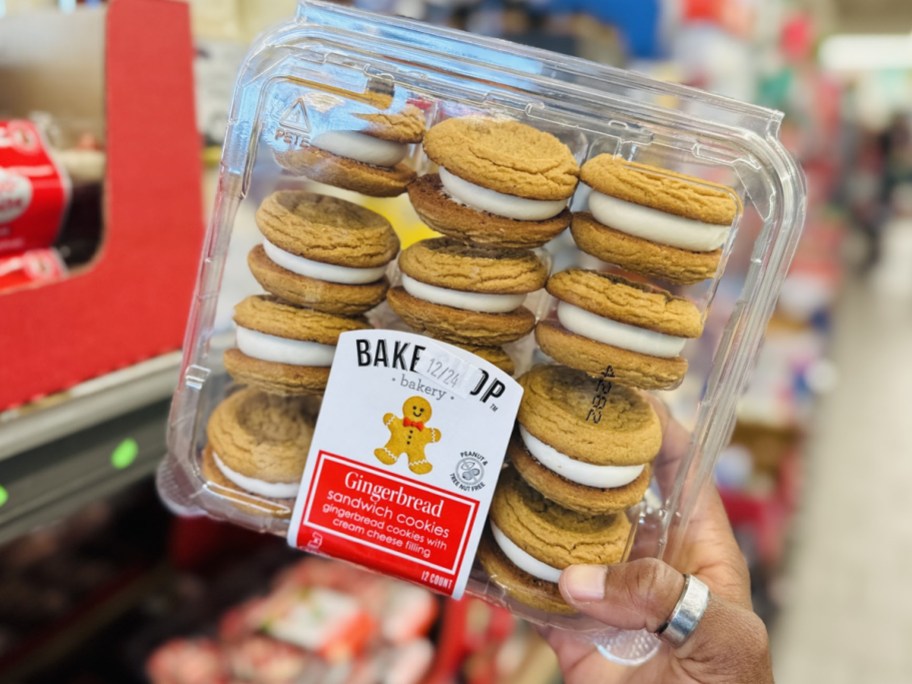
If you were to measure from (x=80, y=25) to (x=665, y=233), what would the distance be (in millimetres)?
790

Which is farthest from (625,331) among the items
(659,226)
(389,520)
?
(389,520)

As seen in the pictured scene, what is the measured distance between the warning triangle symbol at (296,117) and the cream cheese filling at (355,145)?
0.9 inches

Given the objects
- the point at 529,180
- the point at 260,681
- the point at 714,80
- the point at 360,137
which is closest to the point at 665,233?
the point at 529,180

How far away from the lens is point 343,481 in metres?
0.82

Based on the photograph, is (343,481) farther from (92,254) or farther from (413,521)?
(92,254)

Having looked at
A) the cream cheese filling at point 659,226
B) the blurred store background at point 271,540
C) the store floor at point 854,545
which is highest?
the cream cheese filling at point 659,226

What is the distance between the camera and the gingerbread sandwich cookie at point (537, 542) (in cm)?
80

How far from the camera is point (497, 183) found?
0.74 m

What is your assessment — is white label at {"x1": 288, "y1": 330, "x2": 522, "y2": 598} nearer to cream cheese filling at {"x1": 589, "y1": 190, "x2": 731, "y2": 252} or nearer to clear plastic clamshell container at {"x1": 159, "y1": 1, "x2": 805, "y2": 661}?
clear plastic clamshell container at {"x1": 159, "y1": 1, "x2": 805, "y2": 661}

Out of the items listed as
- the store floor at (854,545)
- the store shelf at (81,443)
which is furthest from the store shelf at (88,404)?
the store floor at (854,545)

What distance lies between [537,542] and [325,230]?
393 millimetres

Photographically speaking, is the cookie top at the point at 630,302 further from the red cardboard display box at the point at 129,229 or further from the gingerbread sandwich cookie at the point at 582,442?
the red cardboard display box at the point at 129,229

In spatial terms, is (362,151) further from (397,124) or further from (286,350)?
(286,350)

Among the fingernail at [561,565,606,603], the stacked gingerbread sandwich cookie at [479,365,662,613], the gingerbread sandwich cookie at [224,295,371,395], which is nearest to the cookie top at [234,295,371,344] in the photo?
the gingerbread sandwich cookie at [224,295,371,395]
